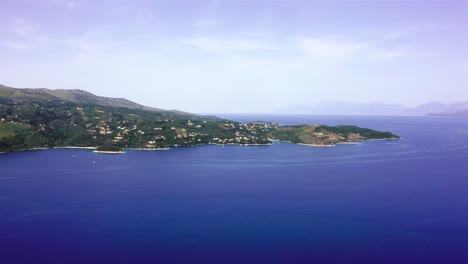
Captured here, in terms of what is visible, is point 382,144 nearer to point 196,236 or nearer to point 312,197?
point 312,197

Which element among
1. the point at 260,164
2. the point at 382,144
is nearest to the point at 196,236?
the point at 260,164

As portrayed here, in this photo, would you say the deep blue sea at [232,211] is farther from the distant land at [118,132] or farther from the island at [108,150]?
the distant land at [118,132]

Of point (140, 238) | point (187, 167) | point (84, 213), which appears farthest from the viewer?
point (187, 167)

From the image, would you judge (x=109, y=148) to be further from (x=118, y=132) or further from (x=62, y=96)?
(x=62, y=96)

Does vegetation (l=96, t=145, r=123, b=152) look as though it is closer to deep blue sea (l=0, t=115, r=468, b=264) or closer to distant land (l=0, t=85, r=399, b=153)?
distant land (l=0, t=85, r=399, b=153)

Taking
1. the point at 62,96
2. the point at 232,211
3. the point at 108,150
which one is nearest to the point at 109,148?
the point at 108,150

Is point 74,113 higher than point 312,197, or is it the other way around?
point 74,113

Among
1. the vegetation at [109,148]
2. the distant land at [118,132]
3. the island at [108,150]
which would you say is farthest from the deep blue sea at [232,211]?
the distant land at [118,132]

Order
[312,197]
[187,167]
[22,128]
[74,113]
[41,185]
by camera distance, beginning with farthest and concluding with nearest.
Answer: [74,113]
[22,128]
[187,167]
[41,185]
[312,197]
